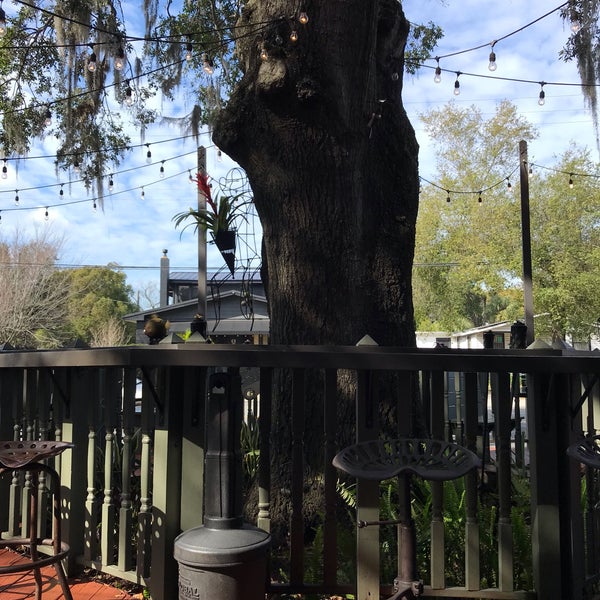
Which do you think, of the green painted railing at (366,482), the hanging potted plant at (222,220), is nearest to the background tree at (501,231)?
the hanging potted plant at (222,220)

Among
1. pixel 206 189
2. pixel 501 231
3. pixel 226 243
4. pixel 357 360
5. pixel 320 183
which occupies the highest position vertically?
pixel 501 231

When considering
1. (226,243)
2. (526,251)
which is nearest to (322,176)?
(226,243)

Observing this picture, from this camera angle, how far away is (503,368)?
217 cm

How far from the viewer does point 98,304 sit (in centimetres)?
4194

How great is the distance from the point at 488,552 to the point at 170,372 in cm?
159

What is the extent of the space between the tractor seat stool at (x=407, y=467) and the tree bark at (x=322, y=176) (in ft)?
5.16

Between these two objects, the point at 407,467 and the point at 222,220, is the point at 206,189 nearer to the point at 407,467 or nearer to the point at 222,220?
the point at 222,220

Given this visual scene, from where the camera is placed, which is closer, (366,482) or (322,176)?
(366,482)

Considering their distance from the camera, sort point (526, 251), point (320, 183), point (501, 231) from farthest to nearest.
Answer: point (501, 231) → point (526, 251) → point (320, 183)

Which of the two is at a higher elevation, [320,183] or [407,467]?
[320,183]

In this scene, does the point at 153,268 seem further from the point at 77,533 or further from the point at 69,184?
the point at 77,533

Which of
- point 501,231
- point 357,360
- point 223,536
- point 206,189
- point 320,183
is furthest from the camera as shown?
point 501,231

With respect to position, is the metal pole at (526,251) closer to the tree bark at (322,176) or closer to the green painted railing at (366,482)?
the tree bark at (322,176)

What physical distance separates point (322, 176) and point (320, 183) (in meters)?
0.05
